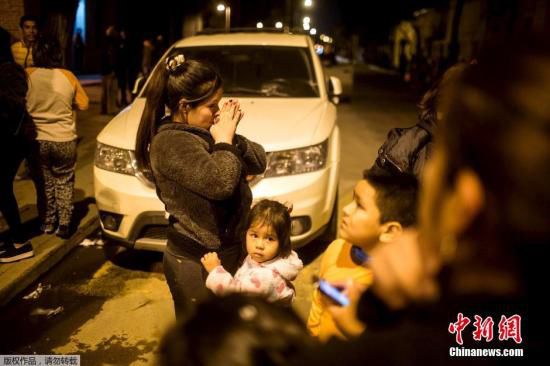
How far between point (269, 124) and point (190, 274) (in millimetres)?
2244

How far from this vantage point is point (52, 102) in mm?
4637

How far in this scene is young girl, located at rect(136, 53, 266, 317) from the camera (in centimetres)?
208

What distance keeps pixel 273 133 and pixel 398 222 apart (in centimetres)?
259

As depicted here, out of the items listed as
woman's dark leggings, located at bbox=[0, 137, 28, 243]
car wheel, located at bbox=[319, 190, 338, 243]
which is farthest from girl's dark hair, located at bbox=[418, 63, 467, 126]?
woman's dark leggings, located at bbox=[0, 137, 28, 243]

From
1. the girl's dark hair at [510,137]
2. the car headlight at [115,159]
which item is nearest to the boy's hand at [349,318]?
the girl's dark hair at [510,137]

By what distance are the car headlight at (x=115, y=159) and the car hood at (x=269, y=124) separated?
2.1 inches

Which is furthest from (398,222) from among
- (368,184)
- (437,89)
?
(437,89)

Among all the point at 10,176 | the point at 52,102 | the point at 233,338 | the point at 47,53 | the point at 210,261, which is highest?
the point at 47,53

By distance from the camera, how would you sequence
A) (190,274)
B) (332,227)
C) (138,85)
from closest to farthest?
(190,274), (332,227), (138,85)

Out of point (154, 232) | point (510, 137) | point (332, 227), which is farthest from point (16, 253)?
point (510, 137)

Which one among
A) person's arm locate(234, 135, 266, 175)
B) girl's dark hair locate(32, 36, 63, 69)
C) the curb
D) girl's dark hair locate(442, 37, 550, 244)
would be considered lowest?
the curb

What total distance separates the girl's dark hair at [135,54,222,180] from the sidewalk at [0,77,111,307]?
2431 millimetres

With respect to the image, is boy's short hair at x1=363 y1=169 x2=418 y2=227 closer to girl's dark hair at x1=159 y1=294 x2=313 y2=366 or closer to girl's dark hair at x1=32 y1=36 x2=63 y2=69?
girl's dark hair at x1=159 y1=294 x2=313 y2=366

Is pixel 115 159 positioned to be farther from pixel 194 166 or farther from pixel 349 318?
pixel 349 318
